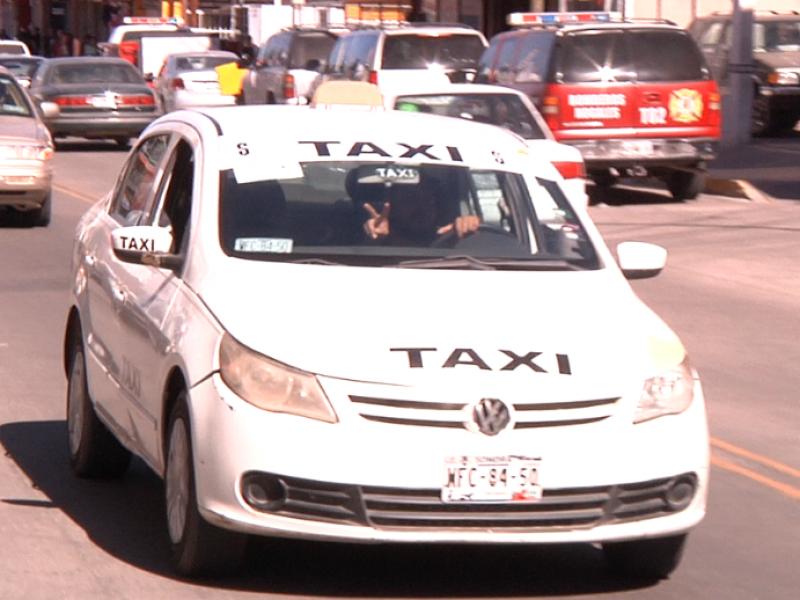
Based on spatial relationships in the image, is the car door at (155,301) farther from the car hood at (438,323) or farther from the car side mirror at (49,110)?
the car side mirror at (49,110)

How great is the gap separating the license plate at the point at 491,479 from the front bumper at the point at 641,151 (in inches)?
583

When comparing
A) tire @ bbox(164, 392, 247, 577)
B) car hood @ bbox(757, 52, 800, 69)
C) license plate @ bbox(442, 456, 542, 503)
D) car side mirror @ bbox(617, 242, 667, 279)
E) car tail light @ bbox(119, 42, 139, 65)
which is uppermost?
car side mirror @ bbox(617, 242, 667, 279)

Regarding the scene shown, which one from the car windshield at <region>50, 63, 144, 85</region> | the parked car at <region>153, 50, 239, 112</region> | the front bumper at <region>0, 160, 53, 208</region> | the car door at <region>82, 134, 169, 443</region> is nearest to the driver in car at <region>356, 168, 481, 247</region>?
the car door at <region>82, 134, 169, 443</region>

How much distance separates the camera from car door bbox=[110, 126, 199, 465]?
6368mm

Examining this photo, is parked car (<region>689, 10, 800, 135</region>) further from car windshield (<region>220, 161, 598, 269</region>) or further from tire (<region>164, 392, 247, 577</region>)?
tire (<region>164, 392, 247, 577</region>)

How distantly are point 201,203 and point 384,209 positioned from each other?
0.68 metres

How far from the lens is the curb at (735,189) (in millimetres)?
21222

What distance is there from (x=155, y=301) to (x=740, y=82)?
20.2 metres

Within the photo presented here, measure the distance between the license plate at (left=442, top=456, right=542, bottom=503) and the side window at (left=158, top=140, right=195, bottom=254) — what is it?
1640 millimetres

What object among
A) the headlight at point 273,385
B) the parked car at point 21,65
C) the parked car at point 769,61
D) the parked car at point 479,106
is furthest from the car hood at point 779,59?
the headlight at point 273,385

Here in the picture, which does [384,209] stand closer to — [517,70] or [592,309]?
[592,309]

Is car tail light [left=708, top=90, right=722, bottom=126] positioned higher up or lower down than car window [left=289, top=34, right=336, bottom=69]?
higher up

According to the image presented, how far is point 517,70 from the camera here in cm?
2125

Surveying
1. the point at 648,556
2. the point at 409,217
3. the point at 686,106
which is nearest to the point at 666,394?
the point at 648,556
